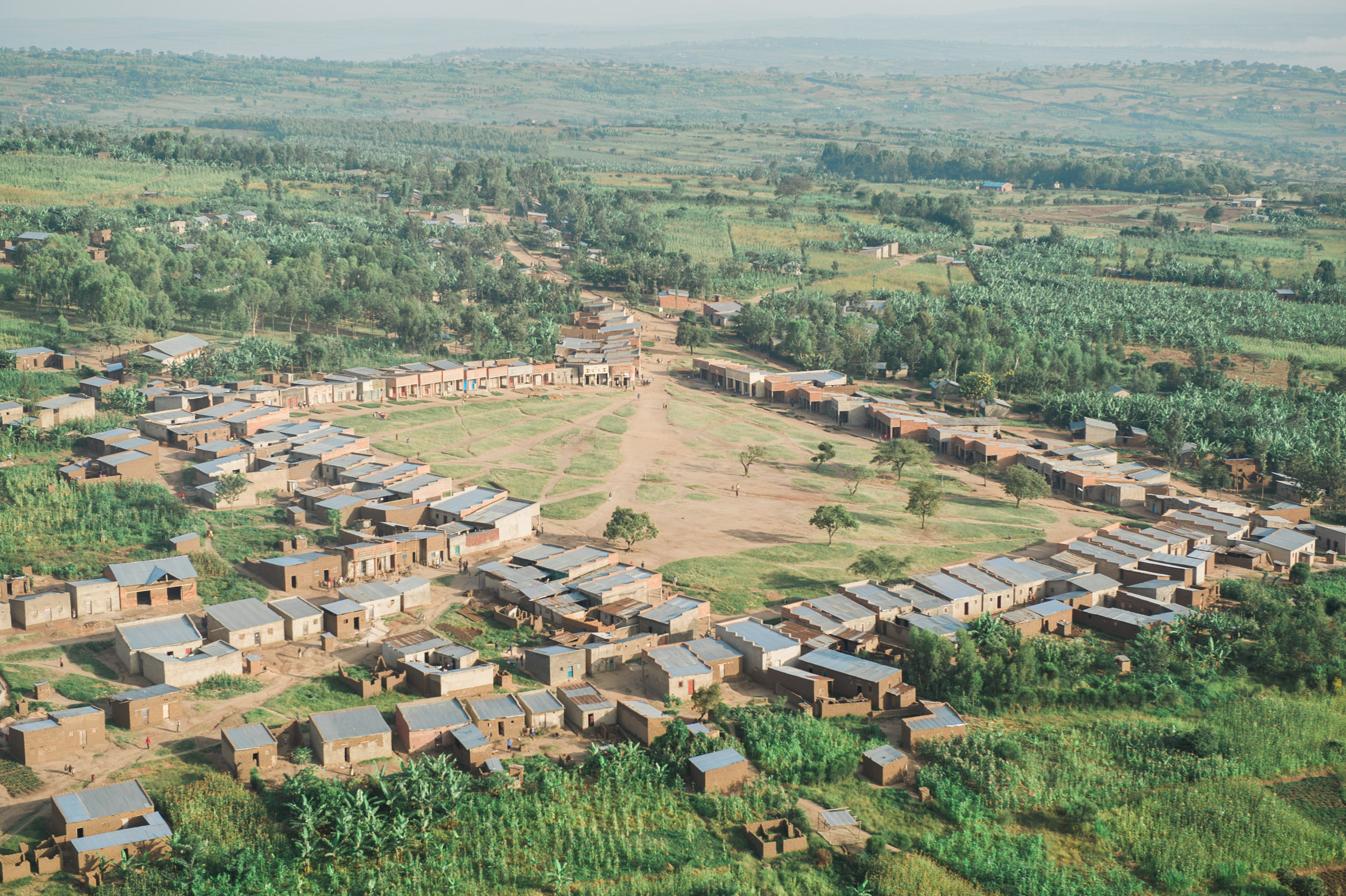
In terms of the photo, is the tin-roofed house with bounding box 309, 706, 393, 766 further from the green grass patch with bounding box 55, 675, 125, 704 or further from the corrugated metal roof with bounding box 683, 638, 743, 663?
the corrugated metal roof with bounding box 683, 638, 743, 663

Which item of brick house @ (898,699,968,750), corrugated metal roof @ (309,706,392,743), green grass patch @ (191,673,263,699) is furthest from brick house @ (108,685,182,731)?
brick house @ (898,699,968,750)

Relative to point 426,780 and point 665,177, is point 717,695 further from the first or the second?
point 665,177

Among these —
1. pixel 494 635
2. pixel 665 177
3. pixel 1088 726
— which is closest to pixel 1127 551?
pixel 1088 726

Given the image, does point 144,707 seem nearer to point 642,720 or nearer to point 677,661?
point 642,720

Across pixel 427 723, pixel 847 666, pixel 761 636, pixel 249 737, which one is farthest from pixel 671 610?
pixel 249 737

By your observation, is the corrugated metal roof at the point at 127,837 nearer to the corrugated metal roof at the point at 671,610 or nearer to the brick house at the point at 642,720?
the brick house at the point at 642,720
